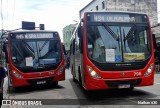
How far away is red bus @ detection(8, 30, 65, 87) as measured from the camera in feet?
43.1

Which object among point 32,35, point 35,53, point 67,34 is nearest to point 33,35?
point 32,35

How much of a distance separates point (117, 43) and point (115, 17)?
100 cm

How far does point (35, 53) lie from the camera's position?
13.6m

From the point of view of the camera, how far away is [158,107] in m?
7.96

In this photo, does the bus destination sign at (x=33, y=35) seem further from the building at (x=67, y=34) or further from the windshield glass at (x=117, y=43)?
the building at (x=67, y=34)

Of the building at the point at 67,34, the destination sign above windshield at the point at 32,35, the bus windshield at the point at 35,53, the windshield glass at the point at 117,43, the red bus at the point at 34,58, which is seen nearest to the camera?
the windshield glass at the point at 117,43

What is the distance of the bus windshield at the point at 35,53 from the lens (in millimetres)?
13289

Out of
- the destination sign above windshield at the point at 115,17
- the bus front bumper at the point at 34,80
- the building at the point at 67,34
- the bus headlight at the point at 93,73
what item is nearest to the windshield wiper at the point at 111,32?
the destination sign above windshield at the point at 115,17

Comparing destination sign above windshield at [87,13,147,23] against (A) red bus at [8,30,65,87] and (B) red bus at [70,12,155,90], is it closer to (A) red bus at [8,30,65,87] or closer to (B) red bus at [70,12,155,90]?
(B) red bus at [70,12,155,90]

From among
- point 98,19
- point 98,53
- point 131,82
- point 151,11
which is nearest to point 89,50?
point 98,53

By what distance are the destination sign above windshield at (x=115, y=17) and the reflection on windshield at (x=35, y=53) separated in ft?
15.2

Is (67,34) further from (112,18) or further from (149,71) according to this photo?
(149,71)

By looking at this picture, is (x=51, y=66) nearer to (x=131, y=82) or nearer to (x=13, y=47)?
(x=13, y=47)

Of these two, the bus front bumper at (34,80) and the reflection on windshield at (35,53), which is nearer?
the bus front bumper at (34,80)
